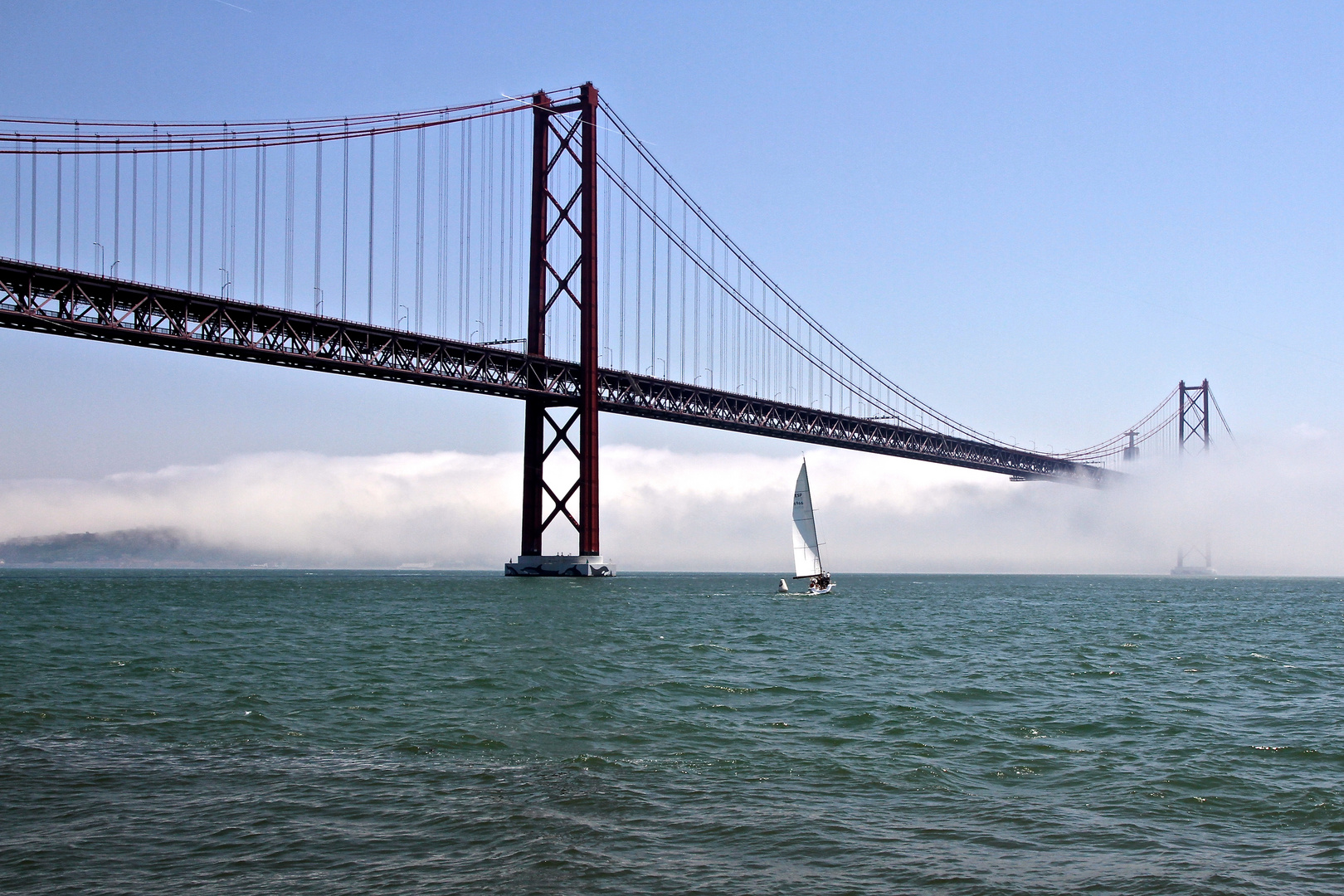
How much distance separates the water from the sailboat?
2818 cm

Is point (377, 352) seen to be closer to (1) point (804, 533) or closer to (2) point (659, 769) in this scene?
(1) point (804, 533)

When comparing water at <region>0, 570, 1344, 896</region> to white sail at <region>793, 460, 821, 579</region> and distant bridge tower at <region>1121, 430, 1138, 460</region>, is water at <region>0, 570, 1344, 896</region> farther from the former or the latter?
distant bridge tower at <region>1121, 430, 1138, 460</region>

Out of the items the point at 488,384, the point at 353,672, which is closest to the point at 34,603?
the point at 488,384

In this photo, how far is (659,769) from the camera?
13.6 m

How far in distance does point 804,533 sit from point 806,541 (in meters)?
0.71

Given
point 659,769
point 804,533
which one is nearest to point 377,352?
point 804,533

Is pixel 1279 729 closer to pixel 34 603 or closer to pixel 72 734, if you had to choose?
pixel 72 734

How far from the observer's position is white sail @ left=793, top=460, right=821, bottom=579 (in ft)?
190

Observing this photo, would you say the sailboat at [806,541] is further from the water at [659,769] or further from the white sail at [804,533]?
the water at [659,769]

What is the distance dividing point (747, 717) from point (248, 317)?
161ft

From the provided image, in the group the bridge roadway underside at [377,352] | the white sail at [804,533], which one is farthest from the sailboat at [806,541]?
the bridge roadway underside at [377,352]

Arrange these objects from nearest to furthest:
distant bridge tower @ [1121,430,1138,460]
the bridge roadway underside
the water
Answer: the water → the bridge roadway underside → distant bridge tower @ [1121,430,1138,460]

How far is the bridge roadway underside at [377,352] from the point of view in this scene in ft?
170

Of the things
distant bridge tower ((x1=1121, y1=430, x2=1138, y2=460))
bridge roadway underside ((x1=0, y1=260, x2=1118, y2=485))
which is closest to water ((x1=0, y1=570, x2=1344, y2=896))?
bridge roadway underside ((x1=0, y1=260, x2=1118, y2=485))
